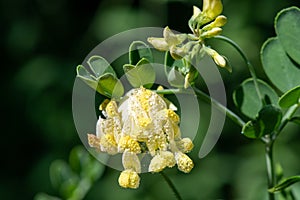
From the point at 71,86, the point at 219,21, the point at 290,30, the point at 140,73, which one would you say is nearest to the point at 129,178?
the point at 140,73

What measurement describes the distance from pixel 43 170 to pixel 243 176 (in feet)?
2.60

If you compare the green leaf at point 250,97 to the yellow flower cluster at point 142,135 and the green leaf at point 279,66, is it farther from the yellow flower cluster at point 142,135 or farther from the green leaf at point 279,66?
the yellow flower cluster at point 142,135

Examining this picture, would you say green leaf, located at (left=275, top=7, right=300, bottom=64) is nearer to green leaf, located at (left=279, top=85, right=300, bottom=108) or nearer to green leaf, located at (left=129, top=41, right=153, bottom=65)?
green leaf, located at (left=279, top=85, right=300, bottom=108)

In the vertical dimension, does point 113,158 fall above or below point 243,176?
above

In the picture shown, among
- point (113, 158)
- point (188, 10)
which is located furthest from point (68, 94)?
point (113, 158)

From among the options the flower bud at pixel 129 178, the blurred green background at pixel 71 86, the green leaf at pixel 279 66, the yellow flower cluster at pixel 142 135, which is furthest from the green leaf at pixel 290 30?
the blurred green background at pixel 71 86

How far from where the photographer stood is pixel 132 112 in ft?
4.17

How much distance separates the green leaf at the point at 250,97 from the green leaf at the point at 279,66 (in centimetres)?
3

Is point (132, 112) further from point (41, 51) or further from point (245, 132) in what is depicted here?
point (41, 51)

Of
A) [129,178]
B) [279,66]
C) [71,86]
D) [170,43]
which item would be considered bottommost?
[71,86]

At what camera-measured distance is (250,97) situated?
4.93 feet

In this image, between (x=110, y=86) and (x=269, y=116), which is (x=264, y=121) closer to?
(x=269, y=116)

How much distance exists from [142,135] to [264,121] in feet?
0.75

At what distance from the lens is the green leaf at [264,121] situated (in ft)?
4.34
